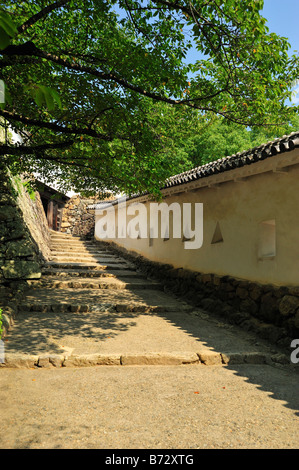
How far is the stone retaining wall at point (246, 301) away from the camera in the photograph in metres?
5.82

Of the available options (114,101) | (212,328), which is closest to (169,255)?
(212,328)

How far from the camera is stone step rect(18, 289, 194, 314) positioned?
7781 millimetres

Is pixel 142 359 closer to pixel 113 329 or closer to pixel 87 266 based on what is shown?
pixel 113 329

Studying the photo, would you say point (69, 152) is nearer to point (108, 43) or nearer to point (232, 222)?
point (108, 43)

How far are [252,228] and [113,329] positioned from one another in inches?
151

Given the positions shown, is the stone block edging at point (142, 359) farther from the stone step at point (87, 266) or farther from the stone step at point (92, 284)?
the stone step at point (87, 266)

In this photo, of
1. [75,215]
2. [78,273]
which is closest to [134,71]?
[78,273]

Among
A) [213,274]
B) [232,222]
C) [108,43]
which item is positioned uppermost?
[108,43]

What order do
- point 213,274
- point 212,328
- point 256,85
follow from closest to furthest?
point 256,85
point 212,328
point 213,274

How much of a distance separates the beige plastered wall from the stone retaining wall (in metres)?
0.23

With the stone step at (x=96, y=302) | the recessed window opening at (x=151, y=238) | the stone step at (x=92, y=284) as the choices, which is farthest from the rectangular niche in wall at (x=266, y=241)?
the recessed window opening at (x=151, y=238)

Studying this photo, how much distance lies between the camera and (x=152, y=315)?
8.03m

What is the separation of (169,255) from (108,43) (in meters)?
7.12

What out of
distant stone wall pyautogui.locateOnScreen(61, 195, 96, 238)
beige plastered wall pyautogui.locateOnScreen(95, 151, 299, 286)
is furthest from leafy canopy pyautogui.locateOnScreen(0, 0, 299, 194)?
distant stone wall pyautogui.locateOnScreen(61, 195, 96, 238)
